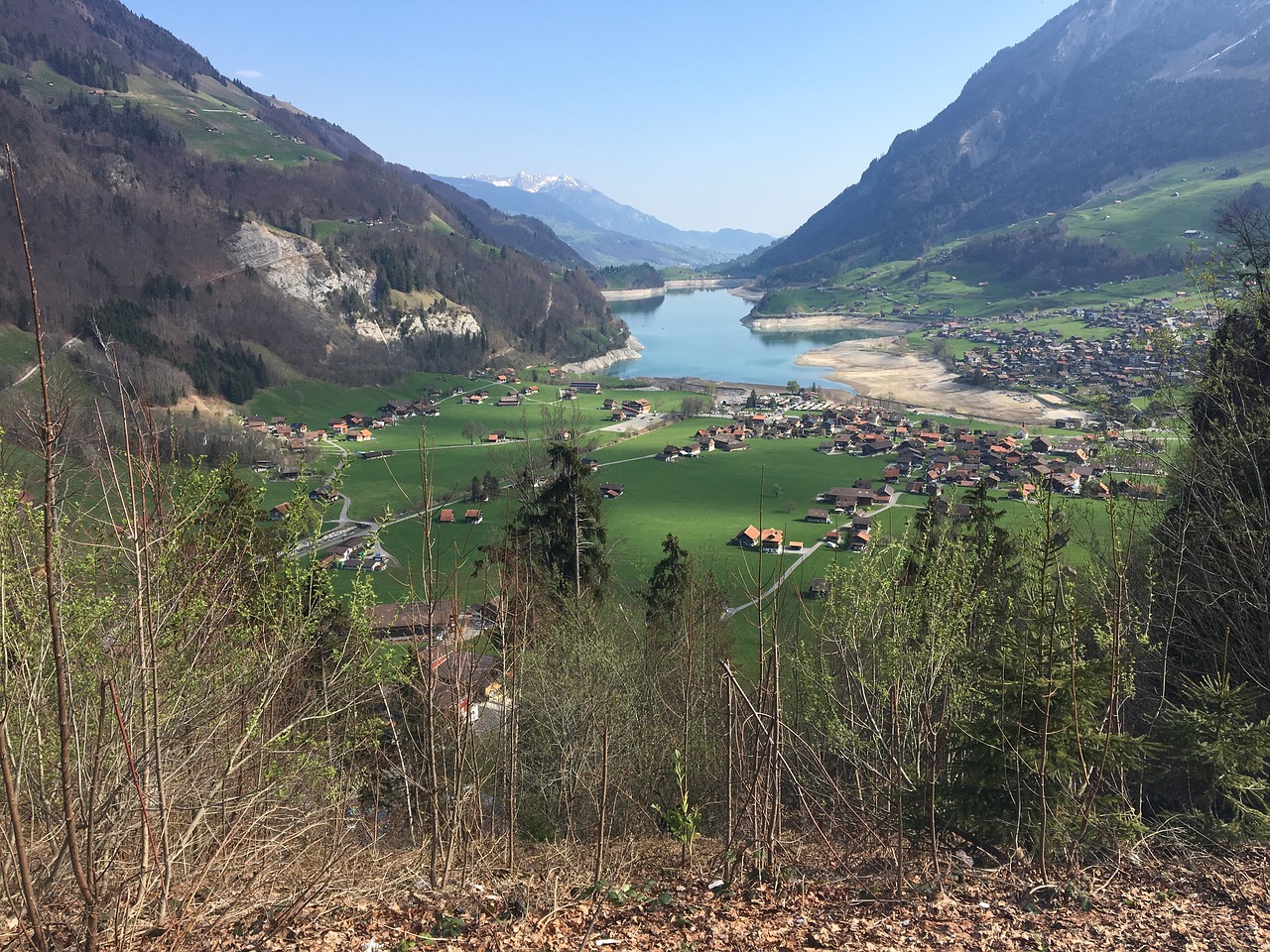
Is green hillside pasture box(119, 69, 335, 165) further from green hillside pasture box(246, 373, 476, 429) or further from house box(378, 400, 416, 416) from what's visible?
house box(378, 400, 416, 416)

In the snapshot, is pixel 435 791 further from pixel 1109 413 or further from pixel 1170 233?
pixel 1170 233

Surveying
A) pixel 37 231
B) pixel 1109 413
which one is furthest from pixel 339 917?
pixel 37 231

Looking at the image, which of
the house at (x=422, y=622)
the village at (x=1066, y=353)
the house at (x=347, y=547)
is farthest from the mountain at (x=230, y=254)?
the house at (x=422, y=622)

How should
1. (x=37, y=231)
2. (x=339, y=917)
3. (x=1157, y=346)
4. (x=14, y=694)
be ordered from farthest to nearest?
(x=37, y=231), (x=1157, y=346), (x=339, y=917), (x=14, y=694)

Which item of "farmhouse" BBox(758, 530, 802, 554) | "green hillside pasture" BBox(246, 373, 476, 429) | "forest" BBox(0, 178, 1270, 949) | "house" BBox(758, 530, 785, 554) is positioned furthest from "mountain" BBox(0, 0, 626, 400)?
"forest" BBox(0, 178, 1270, 949)

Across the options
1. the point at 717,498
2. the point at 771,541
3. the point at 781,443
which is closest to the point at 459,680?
the point at 771,541
